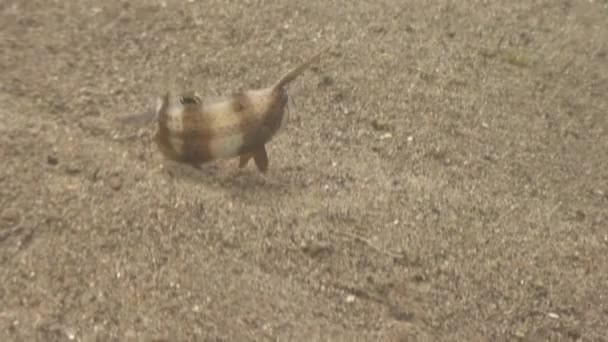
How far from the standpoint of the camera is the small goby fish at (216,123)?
8.67 feet

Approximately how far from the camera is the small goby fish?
264 cm

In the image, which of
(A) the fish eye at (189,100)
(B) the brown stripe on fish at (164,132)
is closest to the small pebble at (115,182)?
(B) the brown stripe on fish at (164,132)

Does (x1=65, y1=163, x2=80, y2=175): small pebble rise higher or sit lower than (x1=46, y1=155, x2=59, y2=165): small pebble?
lower

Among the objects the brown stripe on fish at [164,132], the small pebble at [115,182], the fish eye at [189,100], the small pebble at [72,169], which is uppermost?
the fish eye at [189,100]

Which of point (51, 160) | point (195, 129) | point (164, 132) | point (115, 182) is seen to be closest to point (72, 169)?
point (51, 160)

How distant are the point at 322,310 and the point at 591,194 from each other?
1.52 m

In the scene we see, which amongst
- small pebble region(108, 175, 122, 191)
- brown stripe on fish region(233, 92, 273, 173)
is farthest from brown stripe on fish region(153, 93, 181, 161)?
small pebble region(108, 175, 122, 191)

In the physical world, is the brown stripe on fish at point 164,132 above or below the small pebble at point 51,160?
above

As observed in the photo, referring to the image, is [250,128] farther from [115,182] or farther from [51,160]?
[51,160]

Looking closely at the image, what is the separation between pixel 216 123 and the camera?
8.73 ft

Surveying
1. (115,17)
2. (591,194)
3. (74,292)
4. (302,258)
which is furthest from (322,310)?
(115,17)

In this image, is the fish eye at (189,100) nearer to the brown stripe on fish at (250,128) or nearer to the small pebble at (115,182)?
the brown stripe on fish at (250,128)

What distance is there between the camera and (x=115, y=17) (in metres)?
4.11

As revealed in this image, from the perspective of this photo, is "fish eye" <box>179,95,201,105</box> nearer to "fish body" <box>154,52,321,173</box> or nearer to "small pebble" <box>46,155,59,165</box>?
"fish body" <box>154,52,321,173</box>
